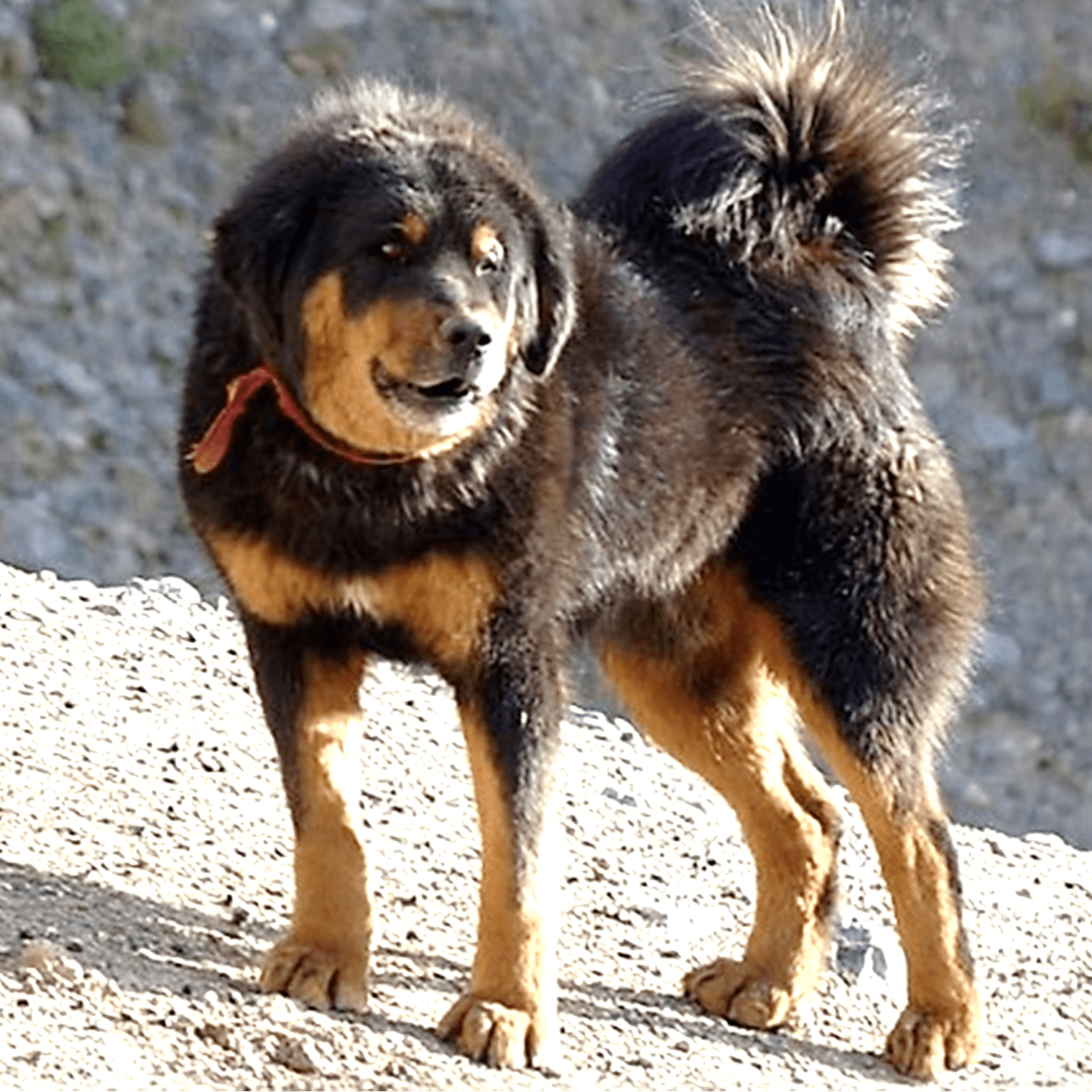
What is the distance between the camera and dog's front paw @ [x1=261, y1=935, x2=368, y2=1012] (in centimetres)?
738

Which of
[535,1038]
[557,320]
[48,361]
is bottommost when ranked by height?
[535,1038]

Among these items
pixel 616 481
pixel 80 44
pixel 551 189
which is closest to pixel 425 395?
pixel 616 481

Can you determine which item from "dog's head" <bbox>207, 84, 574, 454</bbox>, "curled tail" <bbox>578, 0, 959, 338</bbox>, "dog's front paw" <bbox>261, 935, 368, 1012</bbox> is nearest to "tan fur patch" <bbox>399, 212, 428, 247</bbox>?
"dog's head" <bbox>207, 84, 574, 454</bbox>

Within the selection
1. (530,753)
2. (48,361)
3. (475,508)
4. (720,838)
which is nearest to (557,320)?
(475,508)

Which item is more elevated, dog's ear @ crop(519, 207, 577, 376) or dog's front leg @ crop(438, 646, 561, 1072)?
dog's ear @ crop(519, 207, 577, 376)

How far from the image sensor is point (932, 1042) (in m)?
8.20

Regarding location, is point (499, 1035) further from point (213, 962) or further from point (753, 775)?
point (753, 775)

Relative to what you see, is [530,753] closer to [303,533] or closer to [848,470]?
[303,533]

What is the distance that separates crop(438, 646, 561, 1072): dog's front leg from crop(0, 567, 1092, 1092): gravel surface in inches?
4.2

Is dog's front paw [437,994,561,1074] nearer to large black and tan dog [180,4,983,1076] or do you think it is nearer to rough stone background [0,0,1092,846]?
large black and tan dog [180,4,983,1076]

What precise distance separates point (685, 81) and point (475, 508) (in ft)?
6.40

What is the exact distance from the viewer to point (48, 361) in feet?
59.8

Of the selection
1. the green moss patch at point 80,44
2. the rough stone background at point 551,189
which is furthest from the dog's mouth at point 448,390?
the green moss patch at point 80,44

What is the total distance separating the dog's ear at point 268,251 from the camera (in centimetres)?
723
